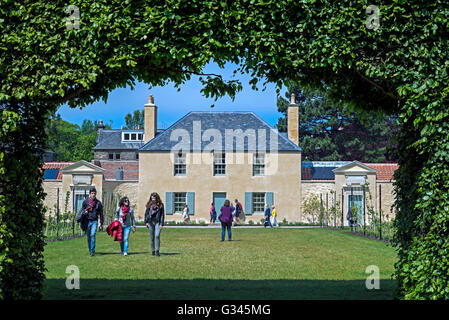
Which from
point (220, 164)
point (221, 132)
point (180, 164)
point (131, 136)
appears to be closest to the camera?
point (220, 164)

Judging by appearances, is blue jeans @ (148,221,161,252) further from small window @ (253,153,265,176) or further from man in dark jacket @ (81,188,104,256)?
small window @ (253,153,265,176)

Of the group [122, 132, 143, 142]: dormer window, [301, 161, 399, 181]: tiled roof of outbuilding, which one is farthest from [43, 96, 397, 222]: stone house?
[122, 132, 143, 142]: dormer window

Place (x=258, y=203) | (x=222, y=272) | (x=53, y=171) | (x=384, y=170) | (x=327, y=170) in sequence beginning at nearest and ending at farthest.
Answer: (x=222, y=272)
(x=258, y=203)
(x=384, y=170)
(x=53, y=171)
(x=327, y=170)

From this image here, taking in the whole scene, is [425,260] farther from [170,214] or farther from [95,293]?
[170,214]

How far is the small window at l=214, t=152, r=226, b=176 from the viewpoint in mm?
35438

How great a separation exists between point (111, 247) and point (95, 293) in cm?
892

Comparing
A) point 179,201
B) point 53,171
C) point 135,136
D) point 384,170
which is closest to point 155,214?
point 179,201

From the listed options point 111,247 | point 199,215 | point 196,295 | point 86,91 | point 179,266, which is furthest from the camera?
point 199,215

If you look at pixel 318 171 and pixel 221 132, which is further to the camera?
pixel 318 171

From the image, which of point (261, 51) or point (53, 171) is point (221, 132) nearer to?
point (53, 171)

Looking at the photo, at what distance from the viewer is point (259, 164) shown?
35.3m

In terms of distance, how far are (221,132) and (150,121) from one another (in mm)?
5185

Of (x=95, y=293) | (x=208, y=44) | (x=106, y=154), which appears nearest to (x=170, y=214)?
(x=106, y=154)

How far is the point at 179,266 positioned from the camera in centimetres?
1184
